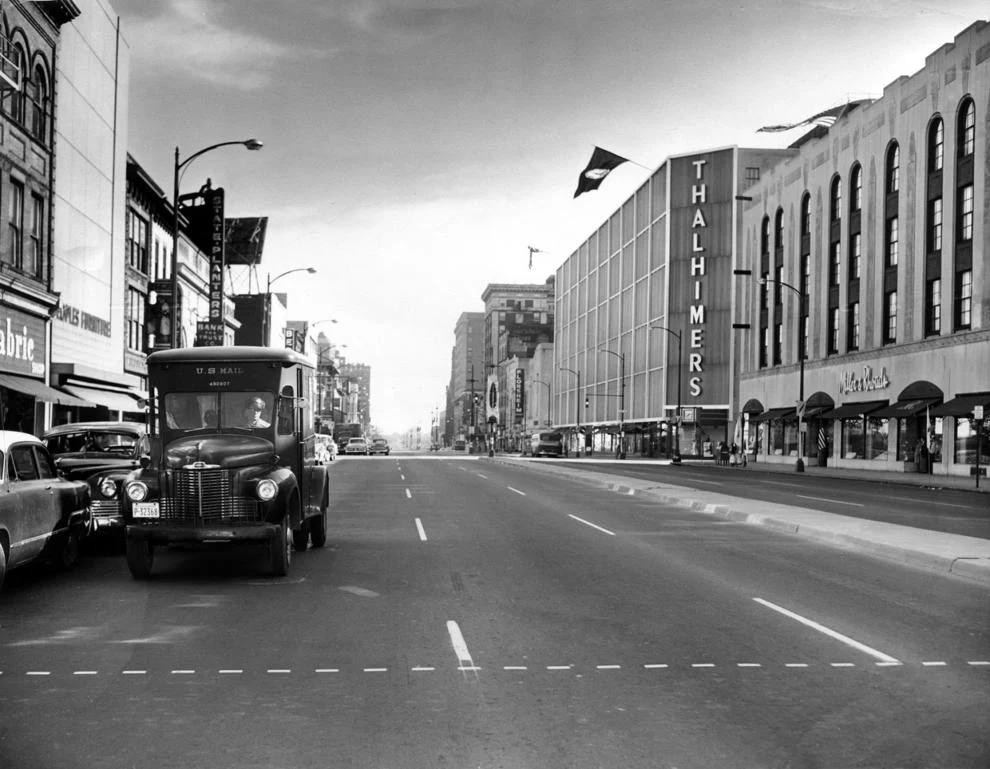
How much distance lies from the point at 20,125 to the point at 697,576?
84.1ft

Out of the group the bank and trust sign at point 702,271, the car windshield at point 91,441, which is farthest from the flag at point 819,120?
the car windshield at point 91,441

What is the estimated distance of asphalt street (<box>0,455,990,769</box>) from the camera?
550cm

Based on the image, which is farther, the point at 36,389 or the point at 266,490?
the point at 36,389

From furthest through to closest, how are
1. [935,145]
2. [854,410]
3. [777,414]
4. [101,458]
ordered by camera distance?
1. [777,414]
2. [854,410]
3. [935,145]
4. [101,458]

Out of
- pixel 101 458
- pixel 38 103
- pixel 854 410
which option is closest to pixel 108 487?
pixel 101 458

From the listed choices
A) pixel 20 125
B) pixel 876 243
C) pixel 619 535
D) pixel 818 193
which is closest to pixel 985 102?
pixel 876 243

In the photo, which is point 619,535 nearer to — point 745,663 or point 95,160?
point 745,663

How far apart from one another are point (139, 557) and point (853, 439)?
163 ft

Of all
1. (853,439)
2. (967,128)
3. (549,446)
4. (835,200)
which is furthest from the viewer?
(549,446)

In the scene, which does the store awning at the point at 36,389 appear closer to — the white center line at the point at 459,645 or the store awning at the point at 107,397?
the store awning at the point at 107,397

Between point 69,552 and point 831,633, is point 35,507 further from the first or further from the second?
point 831,633

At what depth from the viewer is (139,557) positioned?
11344 mm

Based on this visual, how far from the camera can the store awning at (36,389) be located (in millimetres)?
26581

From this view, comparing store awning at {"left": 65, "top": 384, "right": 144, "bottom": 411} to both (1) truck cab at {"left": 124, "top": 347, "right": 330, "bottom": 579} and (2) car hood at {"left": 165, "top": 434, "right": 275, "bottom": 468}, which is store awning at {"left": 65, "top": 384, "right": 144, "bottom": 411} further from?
(2) car hood at {"left": 165, "top": 434, "right": 275, "bottom": 468}
